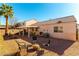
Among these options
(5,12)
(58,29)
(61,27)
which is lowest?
(58,29)

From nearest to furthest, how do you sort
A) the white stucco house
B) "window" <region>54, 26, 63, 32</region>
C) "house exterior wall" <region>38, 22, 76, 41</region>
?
the white stucco house, "house exterior wall" <region>38, 22, 76, 41</region>, "window" <region>54, 26, 63, 32</region>

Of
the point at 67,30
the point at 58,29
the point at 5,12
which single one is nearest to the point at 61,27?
the point at 58,29

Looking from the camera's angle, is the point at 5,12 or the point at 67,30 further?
the point at 67,30

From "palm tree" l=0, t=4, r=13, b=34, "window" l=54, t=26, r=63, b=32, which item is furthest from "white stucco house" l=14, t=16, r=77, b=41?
"palm tree" l=0, t=4, r=13, b=34

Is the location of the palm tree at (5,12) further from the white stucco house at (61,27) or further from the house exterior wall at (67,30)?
the house exterior wall at (67,30)

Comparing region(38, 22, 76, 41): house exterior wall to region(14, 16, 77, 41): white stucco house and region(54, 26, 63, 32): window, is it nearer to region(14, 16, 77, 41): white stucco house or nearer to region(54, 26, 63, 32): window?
region(14, 16, 77, 41): white stucco house

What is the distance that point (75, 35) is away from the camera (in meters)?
9.09

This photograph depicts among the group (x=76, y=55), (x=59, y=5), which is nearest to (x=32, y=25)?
(x=59, y=5)

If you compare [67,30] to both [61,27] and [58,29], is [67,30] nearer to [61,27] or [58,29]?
[61,27]

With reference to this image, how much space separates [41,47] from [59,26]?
406cm

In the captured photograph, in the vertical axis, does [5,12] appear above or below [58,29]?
above

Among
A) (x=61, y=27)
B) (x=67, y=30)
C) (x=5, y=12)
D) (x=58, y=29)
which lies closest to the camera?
(x=5, y=12)

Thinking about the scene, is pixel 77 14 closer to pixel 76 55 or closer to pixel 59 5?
pixel 59 5

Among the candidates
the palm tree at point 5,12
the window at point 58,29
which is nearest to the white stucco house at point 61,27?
the window at point 58,29
